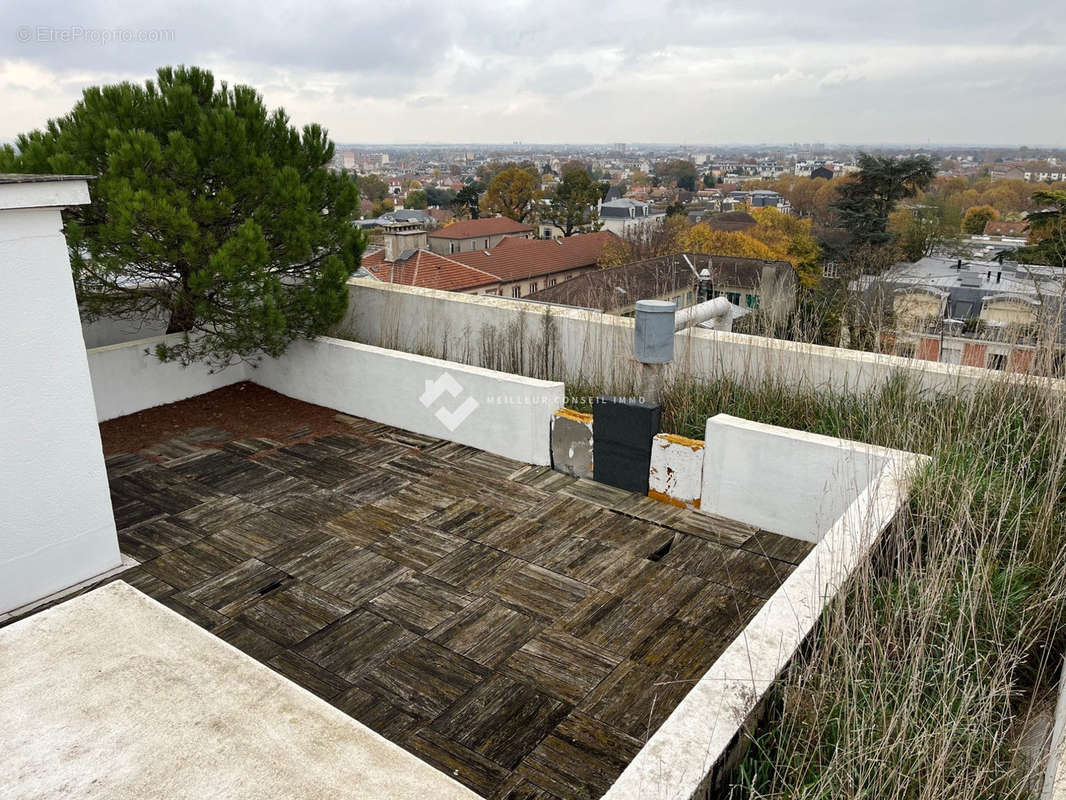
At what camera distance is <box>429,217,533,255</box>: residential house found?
44.2 m

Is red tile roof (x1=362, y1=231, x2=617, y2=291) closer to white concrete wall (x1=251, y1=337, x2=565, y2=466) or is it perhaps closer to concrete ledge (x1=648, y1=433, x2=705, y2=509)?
white concrete wall (x1=251, y1=337, x2=565, y2=466)

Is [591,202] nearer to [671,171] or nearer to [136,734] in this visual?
[136,734]

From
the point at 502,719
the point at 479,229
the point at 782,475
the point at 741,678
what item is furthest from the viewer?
the point at 479,229

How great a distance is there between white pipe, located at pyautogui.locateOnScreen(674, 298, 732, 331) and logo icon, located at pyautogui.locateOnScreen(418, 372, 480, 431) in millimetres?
1581

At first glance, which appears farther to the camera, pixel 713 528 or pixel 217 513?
pixel 217 513

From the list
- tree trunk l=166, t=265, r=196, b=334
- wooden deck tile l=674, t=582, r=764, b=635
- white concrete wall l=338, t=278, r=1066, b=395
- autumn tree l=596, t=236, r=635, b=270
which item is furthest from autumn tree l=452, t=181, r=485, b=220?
wooden deck tile l=674, t=582, r=764, b=635

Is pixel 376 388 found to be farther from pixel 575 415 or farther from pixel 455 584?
pixel 455 584

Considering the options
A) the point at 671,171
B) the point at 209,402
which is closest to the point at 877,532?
the point at 209,402

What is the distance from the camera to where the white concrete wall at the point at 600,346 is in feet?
13.5

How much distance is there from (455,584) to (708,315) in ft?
11.0

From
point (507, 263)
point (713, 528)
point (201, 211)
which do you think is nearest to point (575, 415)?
point (713, 528)

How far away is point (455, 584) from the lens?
350cm

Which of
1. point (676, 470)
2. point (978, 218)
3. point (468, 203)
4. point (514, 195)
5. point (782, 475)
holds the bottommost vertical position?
point (978, 218)

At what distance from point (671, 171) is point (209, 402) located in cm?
12534
